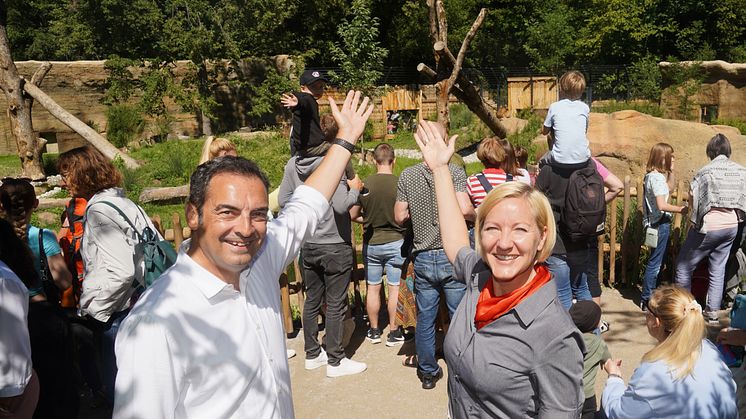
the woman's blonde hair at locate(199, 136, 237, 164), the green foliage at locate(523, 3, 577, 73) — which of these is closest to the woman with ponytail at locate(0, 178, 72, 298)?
the woman's blonde hair at locate(199, 136, 237, 164)

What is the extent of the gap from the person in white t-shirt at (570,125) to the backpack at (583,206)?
14 cm

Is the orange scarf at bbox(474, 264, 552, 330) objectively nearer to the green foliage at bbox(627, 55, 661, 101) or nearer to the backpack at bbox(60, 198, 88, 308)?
the backpack at bbox(60, 198, 88, 308)

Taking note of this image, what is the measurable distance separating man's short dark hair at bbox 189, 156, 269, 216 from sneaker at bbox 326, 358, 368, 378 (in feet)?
9.51

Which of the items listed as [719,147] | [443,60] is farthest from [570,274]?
[443,60]

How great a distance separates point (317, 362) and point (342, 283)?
2.29ft

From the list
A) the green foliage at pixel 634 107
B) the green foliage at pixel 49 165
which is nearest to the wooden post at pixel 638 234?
the green foliage at pixel 49 165

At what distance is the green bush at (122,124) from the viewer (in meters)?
17.4

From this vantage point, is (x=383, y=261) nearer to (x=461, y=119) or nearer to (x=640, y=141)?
(x=640, y=141)

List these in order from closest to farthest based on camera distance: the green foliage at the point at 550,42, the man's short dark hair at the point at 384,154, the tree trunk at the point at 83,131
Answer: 1. the man's short dark hair at the point at 384,154
2. the tree trunk at the point at 83,131
3. the green foliage at the point at 550,42

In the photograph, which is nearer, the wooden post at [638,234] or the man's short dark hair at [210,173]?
the man's short dark hair at [210,173]

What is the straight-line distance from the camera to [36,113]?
17609 mm

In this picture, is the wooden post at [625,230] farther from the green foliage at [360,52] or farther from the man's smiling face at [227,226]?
the green foliage at [360,52]

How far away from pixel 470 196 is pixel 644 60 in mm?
22175

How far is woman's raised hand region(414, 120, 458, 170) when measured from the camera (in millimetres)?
2684
